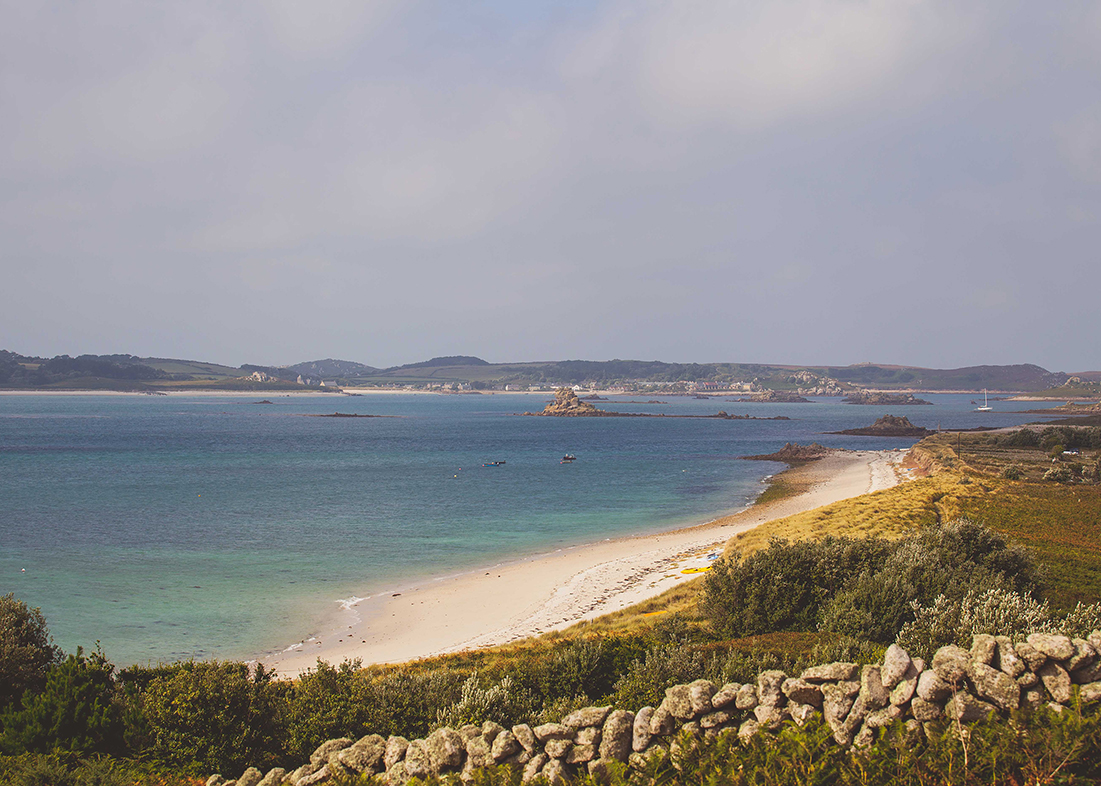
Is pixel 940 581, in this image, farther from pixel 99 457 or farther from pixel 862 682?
pixel 99 457

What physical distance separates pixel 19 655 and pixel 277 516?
34687 mm

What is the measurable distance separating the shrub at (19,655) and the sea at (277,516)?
6442 millimetres

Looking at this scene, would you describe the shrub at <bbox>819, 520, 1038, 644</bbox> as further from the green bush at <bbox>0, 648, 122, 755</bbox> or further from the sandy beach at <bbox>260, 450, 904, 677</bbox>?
the sandy beach at <bbox>260, 450, 904, 677</bbox>

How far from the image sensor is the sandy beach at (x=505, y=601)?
1916 centimetres

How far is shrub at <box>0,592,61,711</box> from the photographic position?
29.5 feet

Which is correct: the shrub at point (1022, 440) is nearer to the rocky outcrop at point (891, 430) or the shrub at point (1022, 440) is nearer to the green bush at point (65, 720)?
the rocky outcrop at point (891, 430)

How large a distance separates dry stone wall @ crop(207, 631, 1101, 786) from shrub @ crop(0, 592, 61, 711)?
4.45 metres

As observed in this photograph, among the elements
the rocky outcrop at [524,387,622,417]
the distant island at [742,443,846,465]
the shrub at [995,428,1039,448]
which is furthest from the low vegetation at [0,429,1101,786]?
the rocky outcrop at [524,387,622,417]

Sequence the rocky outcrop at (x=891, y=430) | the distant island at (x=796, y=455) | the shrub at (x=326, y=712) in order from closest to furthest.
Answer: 1. the shrub at (x=326, y=712)
2. the distant island at (x=796, y=455)
3. the rocky outcrop at (x=891, y=430)

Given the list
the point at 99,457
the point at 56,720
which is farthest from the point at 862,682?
the point at 99,457

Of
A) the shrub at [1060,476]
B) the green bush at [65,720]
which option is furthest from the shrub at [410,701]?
the shrub at [1060,476]

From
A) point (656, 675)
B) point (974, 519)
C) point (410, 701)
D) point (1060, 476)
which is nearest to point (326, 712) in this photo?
point (410, 701)

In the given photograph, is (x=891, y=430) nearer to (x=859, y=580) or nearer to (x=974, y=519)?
(x=974, y=519)

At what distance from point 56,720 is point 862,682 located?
888 cm
